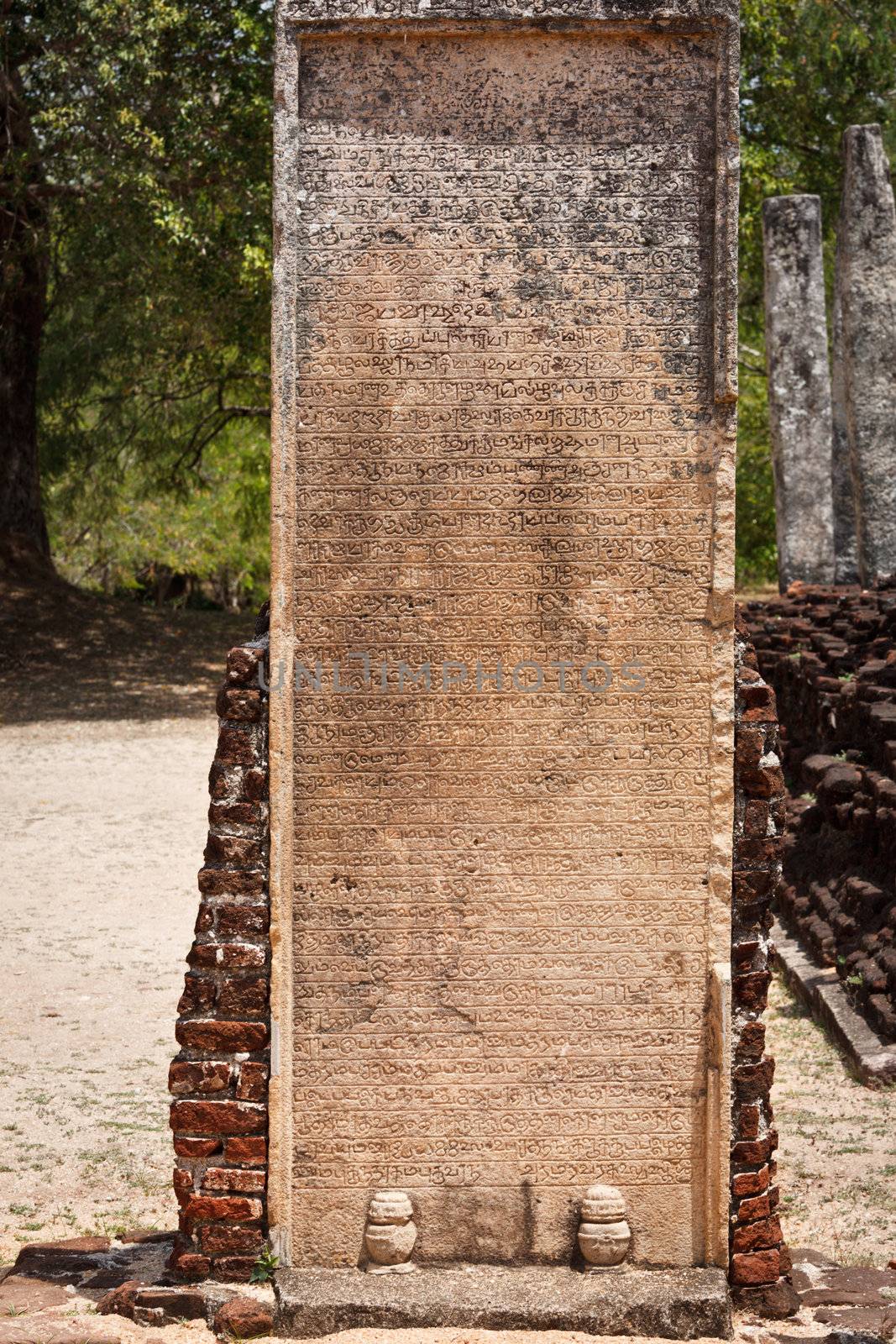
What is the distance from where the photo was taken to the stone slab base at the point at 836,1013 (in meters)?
5.38

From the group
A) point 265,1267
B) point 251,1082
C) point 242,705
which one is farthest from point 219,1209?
point 242,705

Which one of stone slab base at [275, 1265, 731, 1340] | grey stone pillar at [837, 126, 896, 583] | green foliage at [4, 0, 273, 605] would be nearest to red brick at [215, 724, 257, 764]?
stone slab base at [275, 1265, 731, 1340]

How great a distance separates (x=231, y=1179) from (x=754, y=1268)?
122cm

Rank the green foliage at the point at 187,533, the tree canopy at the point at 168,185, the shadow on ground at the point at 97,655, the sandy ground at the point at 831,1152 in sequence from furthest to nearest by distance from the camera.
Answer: the green foliage at the point at 187,533 → the shadow on ground at the point at 97,655 → the tree canopy at the point at 168,185 → the sandy ground at the point at 831,1152

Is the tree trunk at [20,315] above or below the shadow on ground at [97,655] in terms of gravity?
above

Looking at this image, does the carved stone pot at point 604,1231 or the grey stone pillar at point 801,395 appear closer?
the carved stone pot at point 604,1231

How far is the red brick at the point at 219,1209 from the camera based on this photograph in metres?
3.43

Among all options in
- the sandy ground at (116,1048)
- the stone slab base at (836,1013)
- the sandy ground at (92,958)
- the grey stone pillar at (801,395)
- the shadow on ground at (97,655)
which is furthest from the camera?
the shadow on ground at (97,655)


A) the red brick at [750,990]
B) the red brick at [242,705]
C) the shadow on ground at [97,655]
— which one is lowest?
the shadow on ground at [97,655]

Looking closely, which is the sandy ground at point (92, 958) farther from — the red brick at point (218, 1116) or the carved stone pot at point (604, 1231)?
the carved stone pot at point (604, 1231)

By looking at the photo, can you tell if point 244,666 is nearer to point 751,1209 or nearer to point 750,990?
point 750,990

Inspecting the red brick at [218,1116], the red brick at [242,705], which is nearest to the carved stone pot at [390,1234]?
the red brick at [218,1116]

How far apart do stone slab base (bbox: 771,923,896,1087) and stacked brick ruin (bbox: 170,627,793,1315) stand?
1275 millimetres

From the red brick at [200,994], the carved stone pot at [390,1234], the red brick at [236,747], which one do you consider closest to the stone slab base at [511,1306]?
the carved stone pot at [390,1234]
